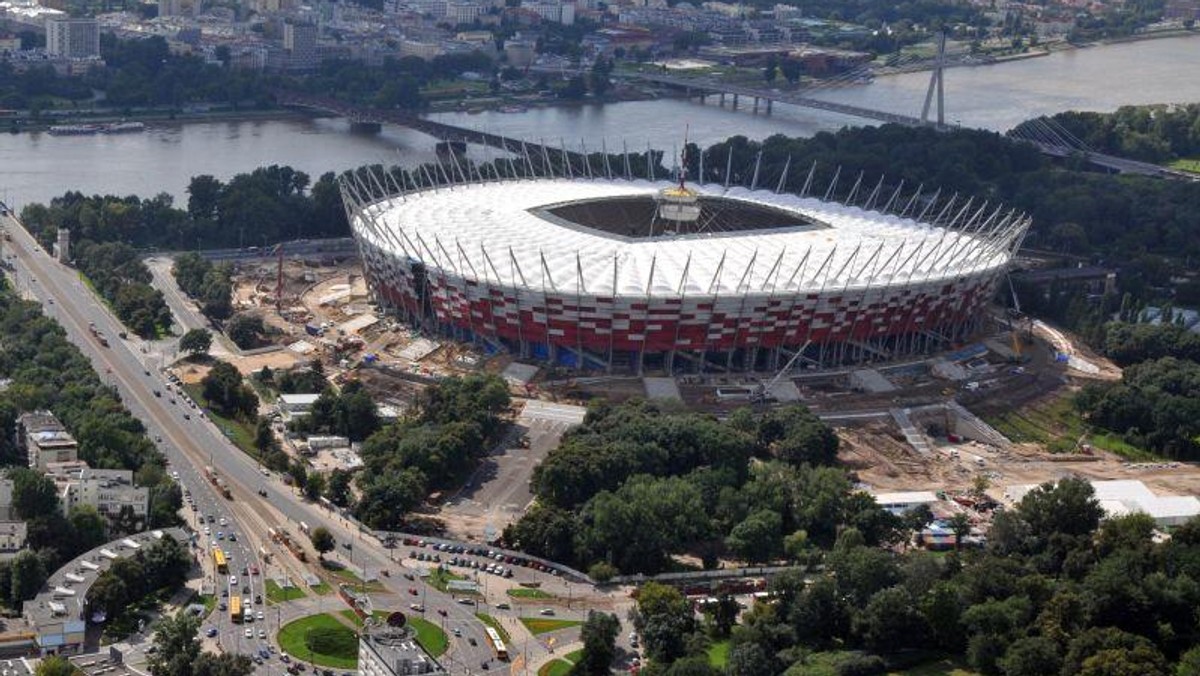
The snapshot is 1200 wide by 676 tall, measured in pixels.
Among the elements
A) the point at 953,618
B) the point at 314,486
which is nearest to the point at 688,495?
the point at 953,618

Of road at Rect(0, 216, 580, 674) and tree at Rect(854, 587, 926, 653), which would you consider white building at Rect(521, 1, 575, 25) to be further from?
tree at Rect(854, 587, 926, 653)

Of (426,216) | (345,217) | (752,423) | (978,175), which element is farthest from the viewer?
(978,175)

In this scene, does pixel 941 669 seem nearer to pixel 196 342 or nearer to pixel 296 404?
pixel 296 404

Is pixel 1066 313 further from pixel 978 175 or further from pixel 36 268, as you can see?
pixel 36 268

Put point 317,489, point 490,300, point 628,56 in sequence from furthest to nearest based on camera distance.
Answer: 1. point 628,56
2. point 490,300
3. point 317,489

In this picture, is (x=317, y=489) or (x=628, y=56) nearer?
(x=317, y=489)

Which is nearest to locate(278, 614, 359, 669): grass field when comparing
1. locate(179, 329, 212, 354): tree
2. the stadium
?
the stadium

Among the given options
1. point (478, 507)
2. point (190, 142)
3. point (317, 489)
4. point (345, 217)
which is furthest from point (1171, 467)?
point (190, 142)
